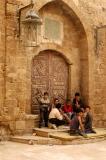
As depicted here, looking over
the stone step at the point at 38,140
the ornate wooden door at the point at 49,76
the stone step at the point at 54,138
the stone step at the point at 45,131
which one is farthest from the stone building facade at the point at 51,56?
the stone step at the point at 38,140

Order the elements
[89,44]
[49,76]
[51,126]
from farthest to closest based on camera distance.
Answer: [89,44], [49,76], [51,126]

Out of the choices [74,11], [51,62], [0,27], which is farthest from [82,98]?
[0,27]

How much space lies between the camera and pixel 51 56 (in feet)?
37.6

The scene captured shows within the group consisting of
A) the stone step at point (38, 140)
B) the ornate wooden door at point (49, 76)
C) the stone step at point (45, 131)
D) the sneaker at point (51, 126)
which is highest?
the ornate wooden door at point (49, 76)

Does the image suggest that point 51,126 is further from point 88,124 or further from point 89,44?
point 89,44

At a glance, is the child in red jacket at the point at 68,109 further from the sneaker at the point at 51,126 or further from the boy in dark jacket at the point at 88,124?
the sneaker at the point at 51,126

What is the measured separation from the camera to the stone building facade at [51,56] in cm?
972

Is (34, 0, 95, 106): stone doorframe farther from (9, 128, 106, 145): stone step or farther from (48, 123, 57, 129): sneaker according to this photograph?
(9, 128, 106, 145): stone step

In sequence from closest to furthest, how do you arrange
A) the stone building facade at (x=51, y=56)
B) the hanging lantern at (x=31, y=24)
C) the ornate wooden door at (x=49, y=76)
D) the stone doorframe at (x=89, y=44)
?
1. the hanging lantern at (x=31, y=24)
2. the stone building facade at (x=51, y=56)
3. the ornate wooden door at (x=49, y=76)
4. the stone doorframe at (x=89, y=44)

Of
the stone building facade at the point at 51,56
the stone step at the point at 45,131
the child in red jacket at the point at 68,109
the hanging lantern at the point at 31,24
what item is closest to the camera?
the hanging lantern at the point at 31,24

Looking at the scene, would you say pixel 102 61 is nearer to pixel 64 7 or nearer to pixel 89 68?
pixel 89 68

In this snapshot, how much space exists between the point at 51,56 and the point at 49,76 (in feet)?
2.26

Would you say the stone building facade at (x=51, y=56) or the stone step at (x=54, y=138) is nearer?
the stone step at (x=54, y=138)

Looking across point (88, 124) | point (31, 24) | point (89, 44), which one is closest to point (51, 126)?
point (88, 124)
